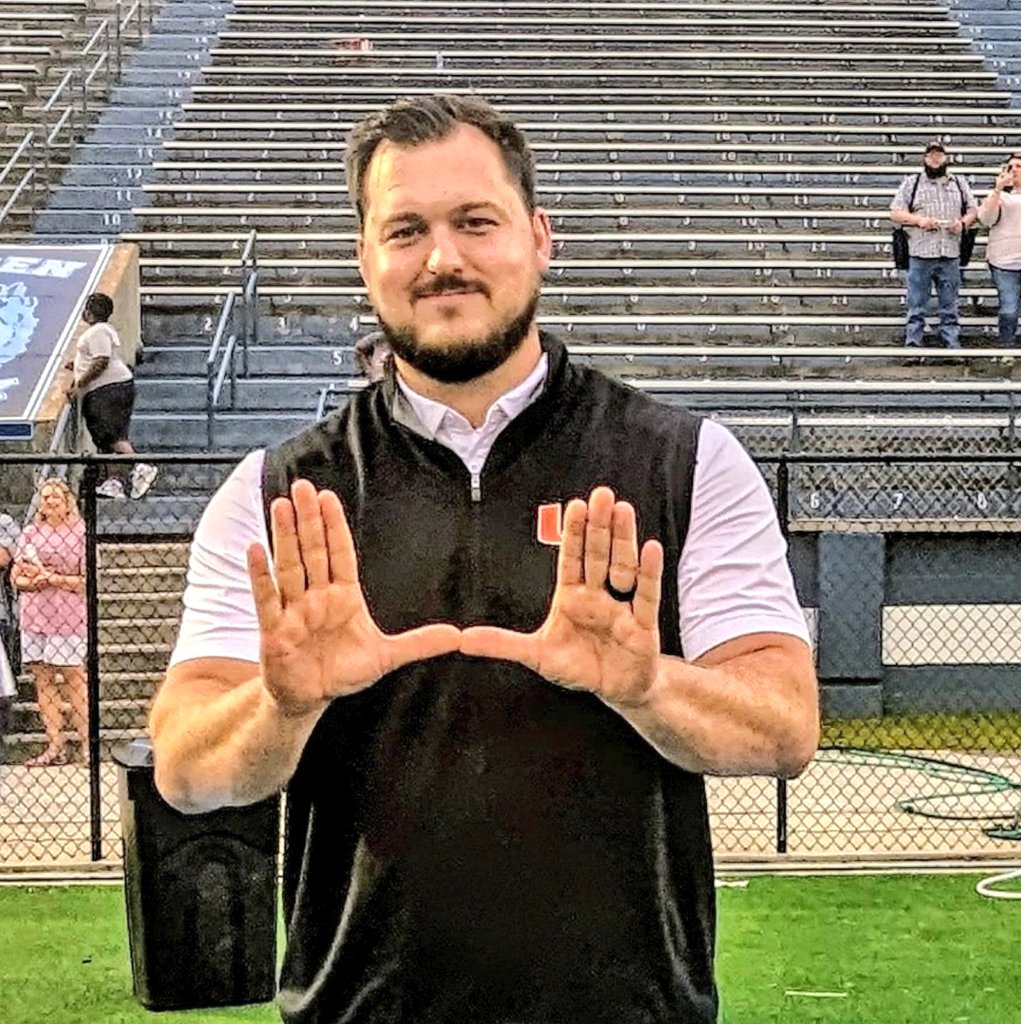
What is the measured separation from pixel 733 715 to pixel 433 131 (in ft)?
2.53

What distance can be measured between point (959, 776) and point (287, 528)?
800cm

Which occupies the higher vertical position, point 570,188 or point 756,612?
point 570,188

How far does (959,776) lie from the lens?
9.47 meters

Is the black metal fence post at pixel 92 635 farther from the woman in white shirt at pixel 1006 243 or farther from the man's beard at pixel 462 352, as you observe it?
the woman in white shirt at pixel 1006 243

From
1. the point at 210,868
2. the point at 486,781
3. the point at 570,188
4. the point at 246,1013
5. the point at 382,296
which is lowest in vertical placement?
the point at 246,1013

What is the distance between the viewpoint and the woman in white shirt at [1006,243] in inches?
552

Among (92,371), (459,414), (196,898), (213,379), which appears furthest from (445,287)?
(213,379)

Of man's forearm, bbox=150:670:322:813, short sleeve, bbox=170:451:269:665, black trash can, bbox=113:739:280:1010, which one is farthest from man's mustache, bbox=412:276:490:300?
black trash can, bbox=113:739:280:1010

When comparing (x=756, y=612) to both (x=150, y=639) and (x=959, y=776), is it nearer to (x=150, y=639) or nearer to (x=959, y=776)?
(x=959, y=776)

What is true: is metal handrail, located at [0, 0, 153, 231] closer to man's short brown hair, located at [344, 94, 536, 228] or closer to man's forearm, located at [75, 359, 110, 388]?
man's forearm, located at [75, 359, 110, 388]

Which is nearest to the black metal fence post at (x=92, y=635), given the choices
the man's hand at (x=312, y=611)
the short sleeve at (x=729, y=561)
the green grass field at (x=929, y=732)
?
the green grass field at (x=929, y=732)

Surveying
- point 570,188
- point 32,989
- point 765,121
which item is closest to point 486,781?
point 32,989

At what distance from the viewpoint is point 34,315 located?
1298 centimetres

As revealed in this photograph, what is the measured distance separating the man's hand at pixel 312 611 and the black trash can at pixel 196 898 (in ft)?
12.6
